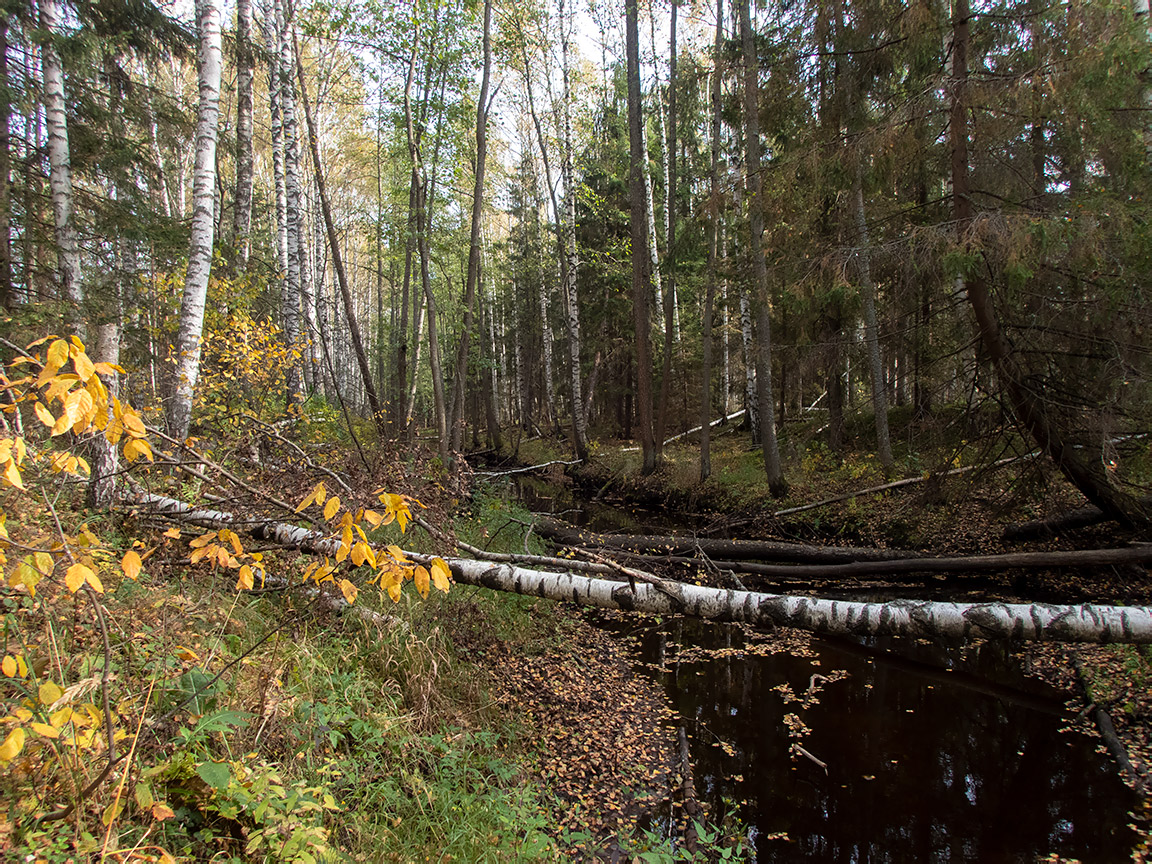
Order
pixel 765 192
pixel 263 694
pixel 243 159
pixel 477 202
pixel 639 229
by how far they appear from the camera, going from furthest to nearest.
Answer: pixel 639 229 < pixel 477 202 < pixel 243 159 < pixel 765 192 < pixel 263 694

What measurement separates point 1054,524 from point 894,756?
16.2ft

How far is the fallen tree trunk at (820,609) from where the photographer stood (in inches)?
139

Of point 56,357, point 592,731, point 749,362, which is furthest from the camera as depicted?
point 749,362

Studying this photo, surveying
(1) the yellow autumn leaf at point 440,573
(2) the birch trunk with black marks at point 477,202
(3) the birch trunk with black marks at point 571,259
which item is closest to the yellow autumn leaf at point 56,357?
(1) the yellow autumn leaf at point 440,573

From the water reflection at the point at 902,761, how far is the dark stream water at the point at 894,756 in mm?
10

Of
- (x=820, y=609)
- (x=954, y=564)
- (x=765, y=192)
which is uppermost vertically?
(x=765, y=192)

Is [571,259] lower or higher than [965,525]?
higher

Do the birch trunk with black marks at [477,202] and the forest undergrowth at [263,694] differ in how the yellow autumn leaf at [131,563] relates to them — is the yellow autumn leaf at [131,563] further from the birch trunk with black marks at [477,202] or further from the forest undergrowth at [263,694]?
the birch trunk with black marks at [477,202]

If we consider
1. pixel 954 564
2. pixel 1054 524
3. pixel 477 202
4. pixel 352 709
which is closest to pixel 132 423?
pixel 352 709

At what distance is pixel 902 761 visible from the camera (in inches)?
162

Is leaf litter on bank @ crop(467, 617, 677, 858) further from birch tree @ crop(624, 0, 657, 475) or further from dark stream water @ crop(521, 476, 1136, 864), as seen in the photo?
birch tree @ crop(624, 0, 657, 475)

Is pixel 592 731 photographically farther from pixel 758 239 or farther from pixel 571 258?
pixel 571 258

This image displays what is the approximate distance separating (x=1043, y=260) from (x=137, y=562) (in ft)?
25.4

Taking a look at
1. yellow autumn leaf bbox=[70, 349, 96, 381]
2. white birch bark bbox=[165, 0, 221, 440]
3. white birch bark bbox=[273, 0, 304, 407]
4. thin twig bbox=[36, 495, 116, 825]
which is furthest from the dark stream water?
white birch bark bbox=[273, 0, 304, 407]
